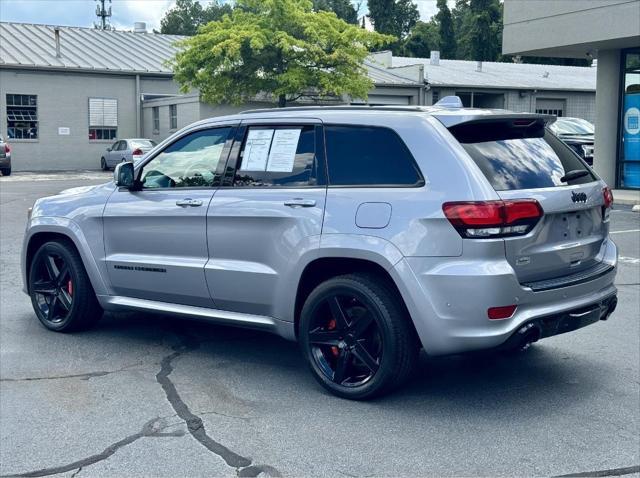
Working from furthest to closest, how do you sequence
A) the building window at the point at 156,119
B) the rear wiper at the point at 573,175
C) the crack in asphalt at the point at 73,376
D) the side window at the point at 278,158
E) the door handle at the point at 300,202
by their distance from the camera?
the building window at the point at 156,119 → the crack in asphalt at the point at 73,376 → the side window at the point at 278,158 → the door handle at the point at 300,202 → the rear wiper at the point at 573,175

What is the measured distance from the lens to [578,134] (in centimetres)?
2673

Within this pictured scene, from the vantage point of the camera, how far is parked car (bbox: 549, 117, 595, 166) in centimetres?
2549

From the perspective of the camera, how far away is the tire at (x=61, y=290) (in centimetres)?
691

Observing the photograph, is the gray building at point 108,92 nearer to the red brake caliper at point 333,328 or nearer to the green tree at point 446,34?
the green tree at point 446,34

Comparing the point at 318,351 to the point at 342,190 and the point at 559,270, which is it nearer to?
the point at 342,190

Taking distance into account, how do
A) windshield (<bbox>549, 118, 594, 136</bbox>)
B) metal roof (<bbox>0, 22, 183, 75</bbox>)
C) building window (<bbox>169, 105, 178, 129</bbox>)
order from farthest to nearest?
metal roof (<bbox>0, 22, 183, 75</bbox>)
building window (<bbox>169, 105, 178, 129</bbox>)
windshield (<bbox>549, 118, 594, 136</bbox>)

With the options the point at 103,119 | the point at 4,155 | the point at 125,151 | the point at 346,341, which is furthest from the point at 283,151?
the point at 103,119

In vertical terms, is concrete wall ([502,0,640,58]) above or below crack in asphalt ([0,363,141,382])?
above

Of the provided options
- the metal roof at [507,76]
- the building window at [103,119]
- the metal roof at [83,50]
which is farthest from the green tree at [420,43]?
the building window at [103,119]

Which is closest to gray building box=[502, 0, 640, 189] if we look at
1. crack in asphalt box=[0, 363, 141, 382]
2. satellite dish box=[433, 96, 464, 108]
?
satellite dish box=[433, 96, 464, 108]

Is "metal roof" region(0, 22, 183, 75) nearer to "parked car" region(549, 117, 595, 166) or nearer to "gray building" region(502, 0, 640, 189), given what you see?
"parked car" region(549, 117, 595, 166)

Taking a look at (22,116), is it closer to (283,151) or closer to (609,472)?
(283,151)

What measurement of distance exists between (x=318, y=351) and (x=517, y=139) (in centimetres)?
188

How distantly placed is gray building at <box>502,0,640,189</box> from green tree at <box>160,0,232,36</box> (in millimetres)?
69501
